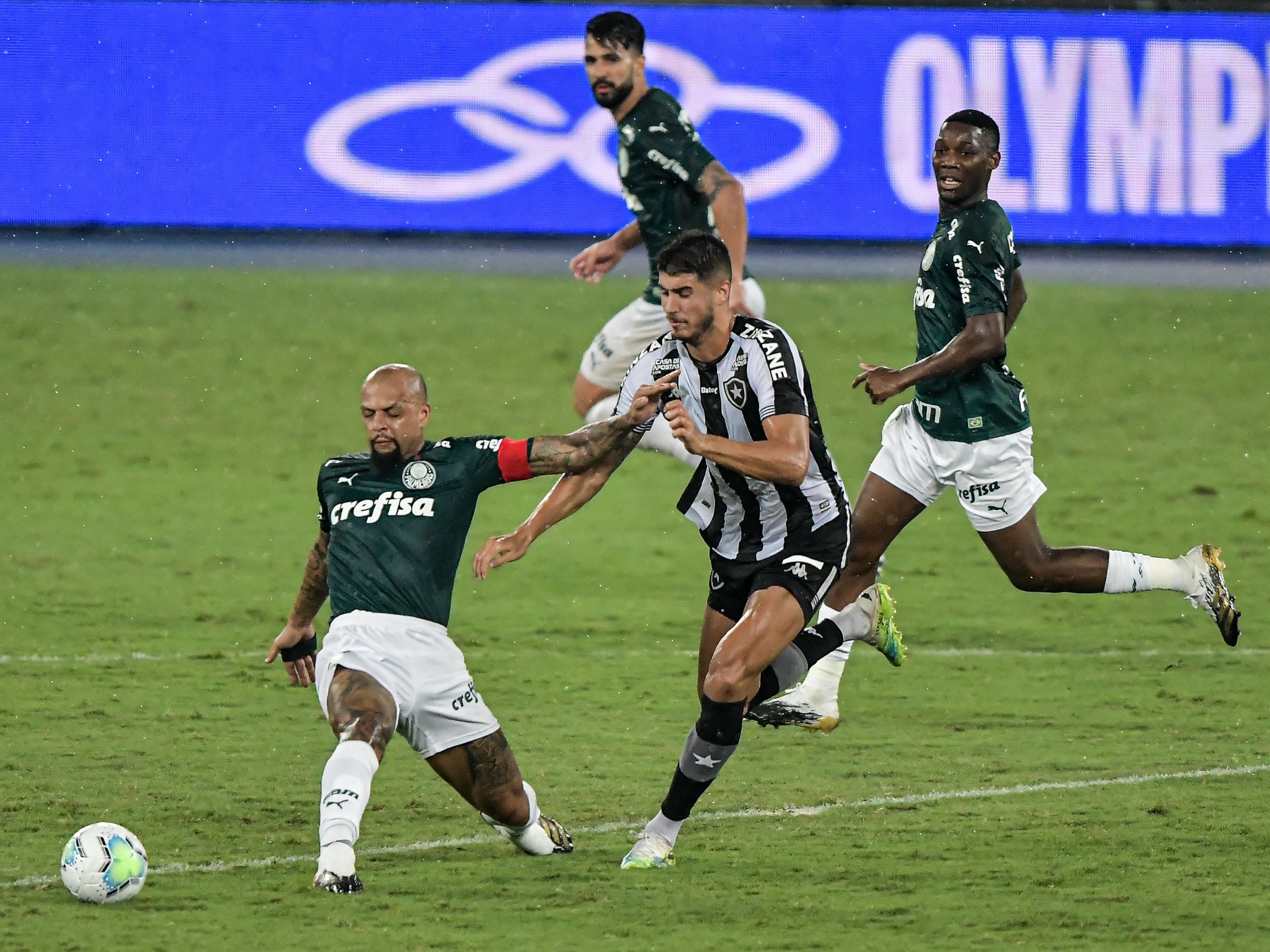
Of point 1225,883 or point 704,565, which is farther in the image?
point 704,565

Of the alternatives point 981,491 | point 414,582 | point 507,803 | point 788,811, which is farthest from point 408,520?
point 981,491

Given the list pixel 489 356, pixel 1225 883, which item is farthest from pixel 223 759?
pixel 489 356

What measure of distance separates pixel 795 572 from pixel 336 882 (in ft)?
6.18

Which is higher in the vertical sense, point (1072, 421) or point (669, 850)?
point (669, 850)

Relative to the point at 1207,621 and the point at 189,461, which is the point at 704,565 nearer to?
the point at 1207,621

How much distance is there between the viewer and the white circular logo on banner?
17031mm

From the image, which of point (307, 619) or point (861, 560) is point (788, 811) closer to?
point (861, 560)

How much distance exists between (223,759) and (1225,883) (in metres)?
3.76

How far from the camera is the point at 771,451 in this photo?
669 cm

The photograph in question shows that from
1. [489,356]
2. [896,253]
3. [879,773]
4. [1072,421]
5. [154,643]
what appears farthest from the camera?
[896,253]

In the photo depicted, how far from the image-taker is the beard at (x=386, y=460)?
21.8 ft

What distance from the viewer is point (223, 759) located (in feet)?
26.2

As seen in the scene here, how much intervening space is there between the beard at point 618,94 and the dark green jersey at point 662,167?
0.08m

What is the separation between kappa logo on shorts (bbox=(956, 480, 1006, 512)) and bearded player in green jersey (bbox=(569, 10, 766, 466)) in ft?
7.69
